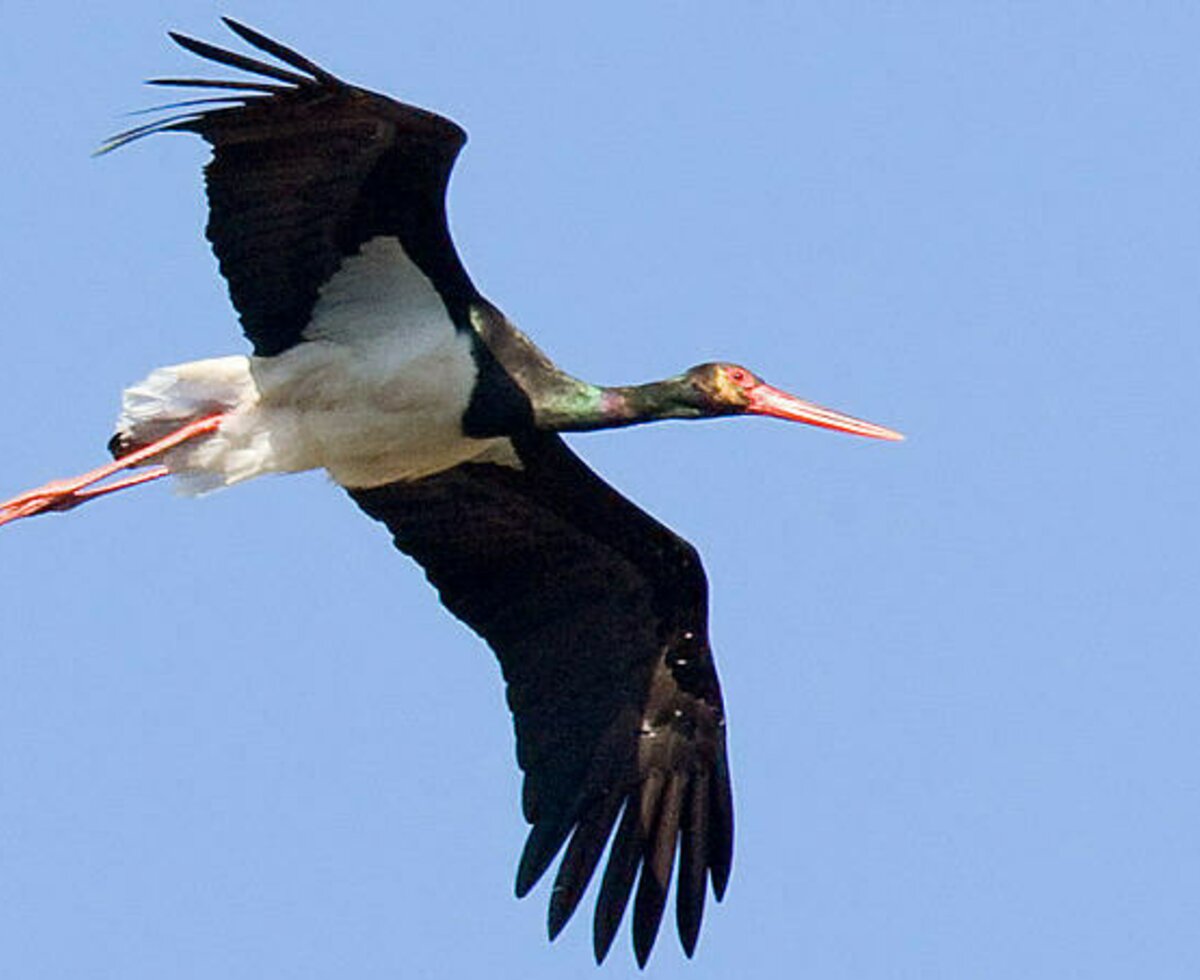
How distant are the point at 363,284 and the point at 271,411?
624 mm

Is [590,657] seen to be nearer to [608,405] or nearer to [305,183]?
[608,405]

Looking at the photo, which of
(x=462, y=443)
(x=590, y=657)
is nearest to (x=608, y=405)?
(x=462, y=443)

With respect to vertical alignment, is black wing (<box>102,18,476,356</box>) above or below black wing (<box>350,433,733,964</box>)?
above

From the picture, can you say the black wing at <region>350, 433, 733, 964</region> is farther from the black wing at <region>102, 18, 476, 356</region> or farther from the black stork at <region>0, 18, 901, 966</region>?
the black wing at <region>102, 18, 476, 356</region>

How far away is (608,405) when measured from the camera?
14391 mm

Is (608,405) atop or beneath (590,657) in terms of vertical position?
atop

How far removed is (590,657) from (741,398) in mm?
1464

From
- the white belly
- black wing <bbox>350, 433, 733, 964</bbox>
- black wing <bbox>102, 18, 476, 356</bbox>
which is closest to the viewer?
black wing <bbox>102, 18, 476, 356</bbox>

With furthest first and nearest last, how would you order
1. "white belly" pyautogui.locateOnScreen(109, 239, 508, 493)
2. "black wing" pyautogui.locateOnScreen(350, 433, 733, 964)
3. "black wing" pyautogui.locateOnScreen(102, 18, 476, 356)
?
"black wing" pyautogui.locateOnScreen(350, 433, 733, 964) < "white belly" pyautogui.locateOnScreen(109, 239, 508, 493) < "black wing" pyautogui.locateOnScreen(102, 18, 476, 356)

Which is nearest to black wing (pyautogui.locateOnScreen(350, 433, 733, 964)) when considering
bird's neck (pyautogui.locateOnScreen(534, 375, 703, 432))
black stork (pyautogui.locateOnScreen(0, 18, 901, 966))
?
black stork (pyautogui.locateOnScreen(0, 18, 901, 966))

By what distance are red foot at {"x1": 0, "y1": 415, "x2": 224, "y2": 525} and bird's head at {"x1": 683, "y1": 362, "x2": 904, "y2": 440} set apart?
1.99 meters

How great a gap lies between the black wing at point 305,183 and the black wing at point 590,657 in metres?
1.44

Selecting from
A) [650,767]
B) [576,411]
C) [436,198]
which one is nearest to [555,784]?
[650,767]

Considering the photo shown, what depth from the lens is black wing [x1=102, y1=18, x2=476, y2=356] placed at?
1283 centimetres
